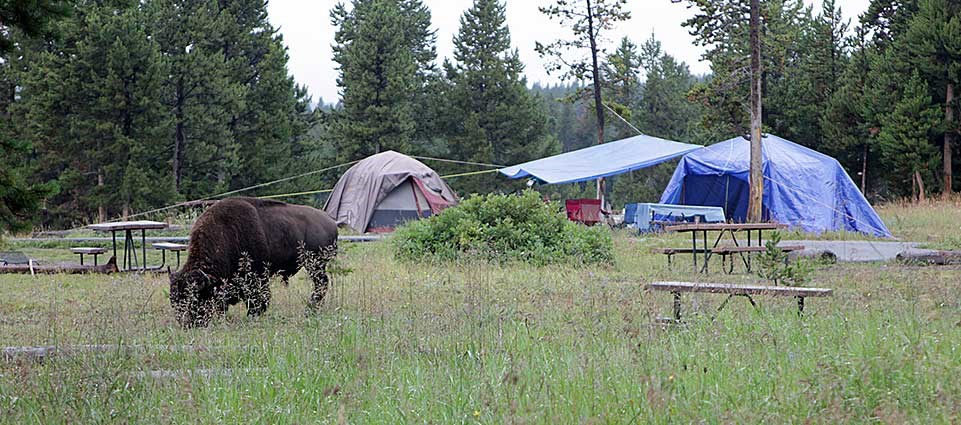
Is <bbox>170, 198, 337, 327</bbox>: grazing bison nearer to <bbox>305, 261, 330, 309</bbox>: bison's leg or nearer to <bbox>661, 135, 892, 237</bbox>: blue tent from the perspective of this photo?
<bbox>305, 261, 330, 309</bbox>: bison's leg

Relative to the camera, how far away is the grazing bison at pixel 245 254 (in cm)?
811

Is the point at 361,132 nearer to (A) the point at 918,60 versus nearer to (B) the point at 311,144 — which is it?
(B) the point at 311,144

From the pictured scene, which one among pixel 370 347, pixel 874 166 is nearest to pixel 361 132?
pixel 874 166

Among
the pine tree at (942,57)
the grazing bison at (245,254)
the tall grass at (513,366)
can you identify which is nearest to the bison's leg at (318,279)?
the grazing bison at (245,254)

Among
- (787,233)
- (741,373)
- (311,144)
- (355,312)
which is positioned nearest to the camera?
(741,373)

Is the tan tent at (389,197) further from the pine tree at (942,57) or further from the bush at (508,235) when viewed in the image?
the pine tree at (942,57)

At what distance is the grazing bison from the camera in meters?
8.11

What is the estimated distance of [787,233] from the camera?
2022 centimetres

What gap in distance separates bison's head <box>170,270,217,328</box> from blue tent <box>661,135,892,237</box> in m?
16.6

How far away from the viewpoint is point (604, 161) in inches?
1019

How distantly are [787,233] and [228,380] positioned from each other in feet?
56.1

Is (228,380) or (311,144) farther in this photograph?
(311,144)

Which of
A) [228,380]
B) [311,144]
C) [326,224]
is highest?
[311,144]

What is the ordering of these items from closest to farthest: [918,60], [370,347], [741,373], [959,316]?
[741,373]
[370,347]
[959,316]
[918,60]
